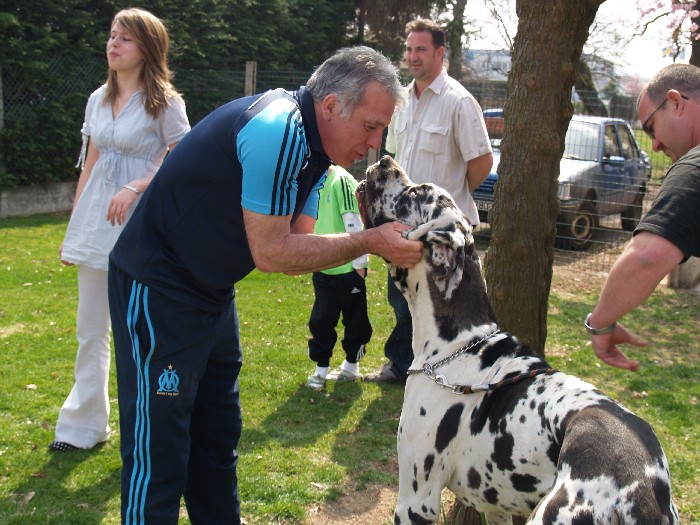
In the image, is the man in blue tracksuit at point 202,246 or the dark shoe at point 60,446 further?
the dark shoe at point 60,446

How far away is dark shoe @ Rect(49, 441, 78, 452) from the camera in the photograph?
16.2ft

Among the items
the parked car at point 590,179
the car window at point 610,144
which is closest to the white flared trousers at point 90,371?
the parked car at point 590,179

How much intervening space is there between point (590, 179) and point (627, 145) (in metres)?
1.60

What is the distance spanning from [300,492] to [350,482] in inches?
14.4

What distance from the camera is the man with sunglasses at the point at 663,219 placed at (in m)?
2.83

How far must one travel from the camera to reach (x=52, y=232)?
465 inches

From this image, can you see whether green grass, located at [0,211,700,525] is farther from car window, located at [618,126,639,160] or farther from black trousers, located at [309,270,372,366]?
car window, located at [618,126,639,160]

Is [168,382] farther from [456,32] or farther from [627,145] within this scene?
[456,32]

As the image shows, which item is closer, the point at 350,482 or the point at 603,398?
the point at 603,398

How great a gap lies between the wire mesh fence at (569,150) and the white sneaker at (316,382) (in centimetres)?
595

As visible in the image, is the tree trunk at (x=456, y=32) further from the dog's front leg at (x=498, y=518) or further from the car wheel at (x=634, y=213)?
the dog's front leg at (x=498, y=518)

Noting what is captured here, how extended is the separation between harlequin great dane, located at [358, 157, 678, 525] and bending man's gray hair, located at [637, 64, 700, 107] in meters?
1.00

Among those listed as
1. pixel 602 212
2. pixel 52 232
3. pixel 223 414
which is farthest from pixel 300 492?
pixel 602 212

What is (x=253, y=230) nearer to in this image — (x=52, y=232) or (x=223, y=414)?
(x=223, y=414)
